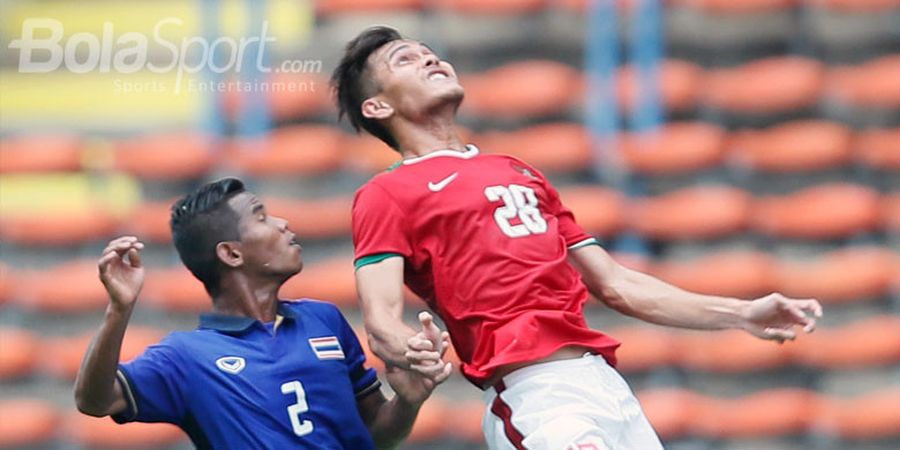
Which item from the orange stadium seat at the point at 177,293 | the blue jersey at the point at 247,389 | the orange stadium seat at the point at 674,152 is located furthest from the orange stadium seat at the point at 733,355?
the blue jersey at the point at 247,389

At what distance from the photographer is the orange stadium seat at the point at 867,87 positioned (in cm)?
600

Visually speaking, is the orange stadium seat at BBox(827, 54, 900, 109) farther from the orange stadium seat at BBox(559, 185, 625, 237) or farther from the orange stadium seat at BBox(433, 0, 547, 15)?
the orange stadium seat at BBox(433, 0, 547, 15)

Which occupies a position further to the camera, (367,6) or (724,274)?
(367,6)

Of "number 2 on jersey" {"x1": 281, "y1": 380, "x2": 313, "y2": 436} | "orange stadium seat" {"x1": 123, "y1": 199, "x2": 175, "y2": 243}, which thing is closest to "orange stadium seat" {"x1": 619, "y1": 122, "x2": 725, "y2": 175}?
"orange stadium seat" {"x1": 123, "y1": 199, "x2": 175, "y2": 243}

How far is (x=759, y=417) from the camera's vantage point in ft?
18.7

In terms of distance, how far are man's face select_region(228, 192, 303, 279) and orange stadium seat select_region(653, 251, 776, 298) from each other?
6.20ft

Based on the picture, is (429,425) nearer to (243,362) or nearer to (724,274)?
(724,274)

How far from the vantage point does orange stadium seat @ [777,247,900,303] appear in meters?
5.84

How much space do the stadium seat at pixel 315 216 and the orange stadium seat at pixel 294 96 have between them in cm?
31

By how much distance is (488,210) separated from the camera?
4.00 m

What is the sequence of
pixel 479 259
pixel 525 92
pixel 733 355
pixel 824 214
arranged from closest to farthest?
1. pixel 479 259
2. pixel 733 355
3. pixel 824 214
4. pixel 525 92

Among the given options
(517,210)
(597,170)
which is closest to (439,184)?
(517,210)

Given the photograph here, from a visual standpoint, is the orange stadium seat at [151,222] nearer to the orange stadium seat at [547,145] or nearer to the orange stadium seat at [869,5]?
the orange stadium seat at [547,145]

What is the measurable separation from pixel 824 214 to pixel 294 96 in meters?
1.77
